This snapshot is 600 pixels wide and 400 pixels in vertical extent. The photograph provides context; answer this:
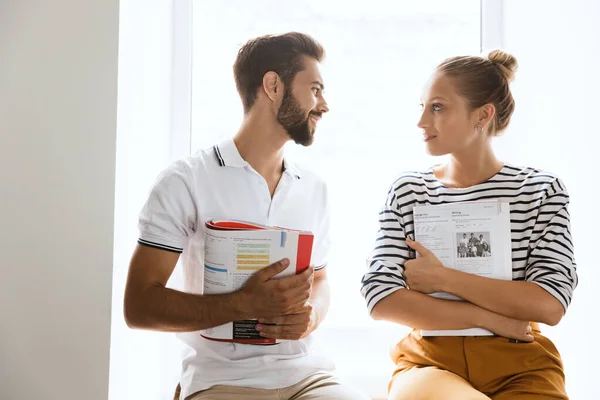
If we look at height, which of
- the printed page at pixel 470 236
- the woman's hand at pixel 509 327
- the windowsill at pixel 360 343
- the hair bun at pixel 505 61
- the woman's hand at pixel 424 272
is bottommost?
the windowsill at pixel 360 343

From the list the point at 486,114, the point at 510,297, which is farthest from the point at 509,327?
the point at 486,114

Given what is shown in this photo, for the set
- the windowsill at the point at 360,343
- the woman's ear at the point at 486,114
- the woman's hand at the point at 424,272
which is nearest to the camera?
the woman's hand at the point at 424,272

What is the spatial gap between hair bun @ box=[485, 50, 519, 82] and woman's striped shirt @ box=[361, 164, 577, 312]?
0.26 meters

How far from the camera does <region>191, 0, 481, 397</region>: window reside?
2.12 m

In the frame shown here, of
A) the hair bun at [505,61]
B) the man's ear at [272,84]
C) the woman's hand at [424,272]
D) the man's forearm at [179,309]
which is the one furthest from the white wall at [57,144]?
the hair bun at [505,61]

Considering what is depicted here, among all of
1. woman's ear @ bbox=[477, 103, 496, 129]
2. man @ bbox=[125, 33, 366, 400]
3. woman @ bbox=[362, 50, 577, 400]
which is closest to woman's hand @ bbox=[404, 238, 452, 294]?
woman @ bbox=[362, 50, 577, 400]

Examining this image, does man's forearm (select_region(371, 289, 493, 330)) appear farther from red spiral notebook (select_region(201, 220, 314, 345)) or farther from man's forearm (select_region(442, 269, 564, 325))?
red spiral notebook (select_region(201, 220, 314, 345))

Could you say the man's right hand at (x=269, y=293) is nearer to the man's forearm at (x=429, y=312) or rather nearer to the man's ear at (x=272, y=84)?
the man's forearm at (x=429, y=312)

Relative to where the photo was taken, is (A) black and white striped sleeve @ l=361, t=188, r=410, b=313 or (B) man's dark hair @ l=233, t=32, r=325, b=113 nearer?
(A) black and white striped sleeve @ l=361, t=188, r=410, b=313

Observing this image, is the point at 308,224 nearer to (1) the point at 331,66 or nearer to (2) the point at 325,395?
(2) the point at 325,395

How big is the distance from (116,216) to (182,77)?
0.77 m

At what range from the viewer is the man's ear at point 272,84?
1658 mm

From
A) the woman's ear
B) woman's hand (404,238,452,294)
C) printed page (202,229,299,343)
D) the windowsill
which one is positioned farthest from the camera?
the windowsill

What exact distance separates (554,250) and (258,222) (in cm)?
77
